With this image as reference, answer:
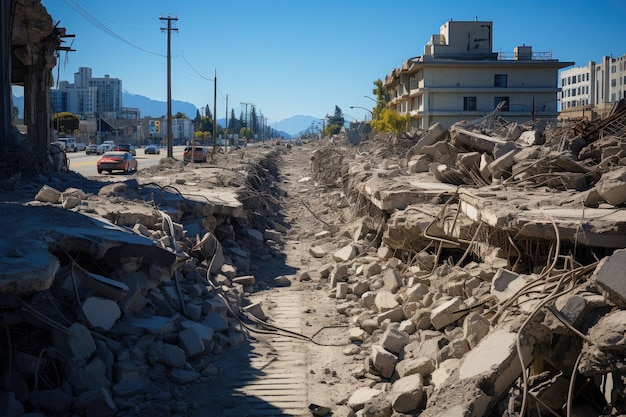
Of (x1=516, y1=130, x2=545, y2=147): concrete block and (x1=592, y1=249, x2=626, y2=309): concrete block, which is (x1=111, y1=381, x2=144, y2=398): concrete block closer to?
(x1=592, y1=249, x2=626, y2=309): concrete block

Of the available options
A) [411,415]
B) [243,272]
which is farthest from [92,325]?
[243,272]

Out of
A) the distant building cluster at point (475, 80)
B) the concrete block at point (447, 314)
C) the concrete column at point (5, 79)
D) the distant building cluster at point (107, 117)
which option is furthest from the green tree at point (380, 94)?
the concrete block at point (447, 314)

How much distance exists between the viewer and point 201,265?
14.0 metres

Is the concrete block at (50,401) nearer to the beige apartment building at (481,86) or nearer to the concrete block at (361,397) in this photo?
the concrete block at (361,397)

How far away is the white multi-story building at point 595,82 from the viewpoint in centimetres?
8350

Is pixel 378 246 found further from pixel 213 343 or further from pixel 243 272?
pixel 213 343

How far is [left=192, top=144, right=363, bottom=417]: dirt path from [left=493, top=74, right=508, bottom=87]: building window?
52.8 metres

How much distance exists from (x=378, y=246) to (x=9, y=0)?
14595 millimetres

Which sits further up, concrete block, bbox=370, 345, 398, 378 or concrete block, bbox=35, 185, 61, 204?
concrete block, bbox=35, 185, 61, 204

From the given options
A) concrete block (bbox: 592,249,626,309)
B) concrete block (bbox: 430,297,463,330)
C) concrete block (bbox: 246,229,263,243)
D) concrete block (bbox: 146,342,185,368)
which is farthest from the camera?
concrete block (bbox: 246,229,263,243)

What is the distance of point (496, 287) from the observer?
8.91m

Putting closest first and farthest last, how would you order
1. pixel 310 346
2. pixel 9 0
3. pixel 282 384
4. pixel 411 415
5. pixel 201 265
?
1. pixel 411 415
2. pixel 282 384
3. pixel 310 346
4. pixel 201 265
5. pixel 9 0

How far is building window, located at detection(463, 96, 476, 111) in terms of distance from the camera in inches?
2534

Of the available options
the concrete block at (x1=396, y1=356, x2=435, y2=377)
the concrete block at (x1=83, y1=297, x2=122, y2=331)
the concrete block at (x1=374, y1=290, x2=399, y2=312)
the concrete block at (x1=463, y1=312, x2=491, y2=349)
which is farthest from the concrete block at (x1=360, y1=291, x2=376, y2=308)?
the concrete block at (x1=83, y1=297, x2=122, y2=331)
